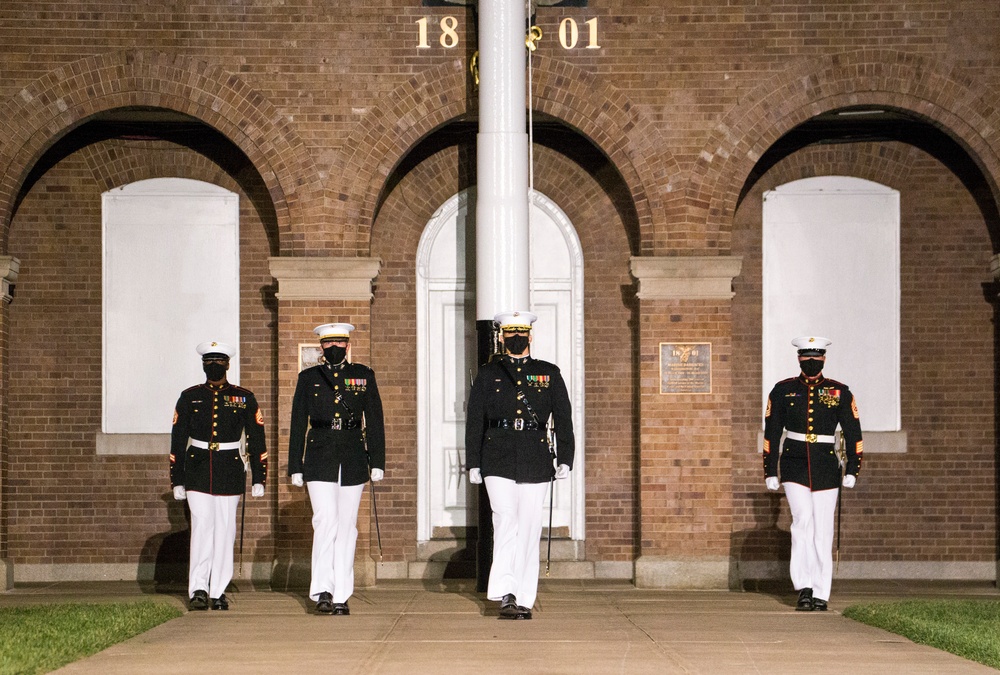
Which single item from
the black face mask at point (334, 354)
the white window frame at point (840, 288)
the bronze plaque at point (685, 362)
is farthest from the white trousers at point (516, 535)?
the white window frame at point (840, 288)

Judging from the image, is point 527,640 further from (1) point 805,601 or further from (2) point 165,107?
(2) point 165,107

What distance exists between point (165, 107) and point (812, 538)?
660cm

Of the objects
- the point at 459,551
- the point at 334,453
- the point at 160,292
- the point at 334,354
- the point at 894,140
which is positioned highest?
the point at 894,140

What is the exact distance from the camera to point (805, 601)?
10852mm

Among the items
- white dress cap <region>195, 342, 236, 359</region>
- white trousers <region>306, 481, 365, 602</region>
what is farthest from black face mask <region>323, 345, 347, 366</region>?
white dress cap <region>195, 342, 236, 359</region>

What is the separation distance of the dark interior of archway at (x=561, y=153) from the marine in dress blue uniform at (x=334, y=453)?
4185mm

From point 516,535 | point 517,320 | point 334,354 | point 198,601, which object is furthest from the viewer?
point 198,601

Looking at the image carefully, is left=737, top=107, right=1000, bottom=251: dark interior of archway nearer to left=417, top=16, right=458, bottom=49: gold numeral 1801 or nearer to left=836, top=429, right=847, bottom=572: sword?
left=836, top=429, right=847, bottom=572: sword

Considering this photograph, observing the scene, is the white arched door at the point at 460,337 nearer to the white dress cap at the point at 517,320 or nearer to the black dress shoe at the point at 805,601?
the black dress shoe at the point at 805,601

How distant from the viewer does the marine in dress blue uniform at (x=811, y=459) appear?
428 inches

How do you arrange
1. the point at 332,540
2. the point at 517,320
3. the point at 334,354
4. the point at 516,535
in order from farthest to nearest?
the point at 334,354 < the point at 332,540 < the point at 517,320 < the point at 516,535

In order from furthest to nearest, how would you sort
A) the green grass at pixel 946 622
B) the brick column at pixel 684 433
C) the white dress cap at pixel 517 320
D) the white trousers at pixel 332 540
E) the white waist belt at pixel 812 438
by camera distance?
the brick column at pixel 684 433 → the white waist belt at pixel 812 438 → the white trousers at pixel 332 540 → the white dress cap at pixel 517 320 → the green grass at pixel 946 622

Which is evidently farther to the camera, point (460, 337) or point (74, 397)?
point (460, 337)

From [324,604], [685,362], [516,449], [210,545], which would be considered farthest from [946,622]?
[210,545]
